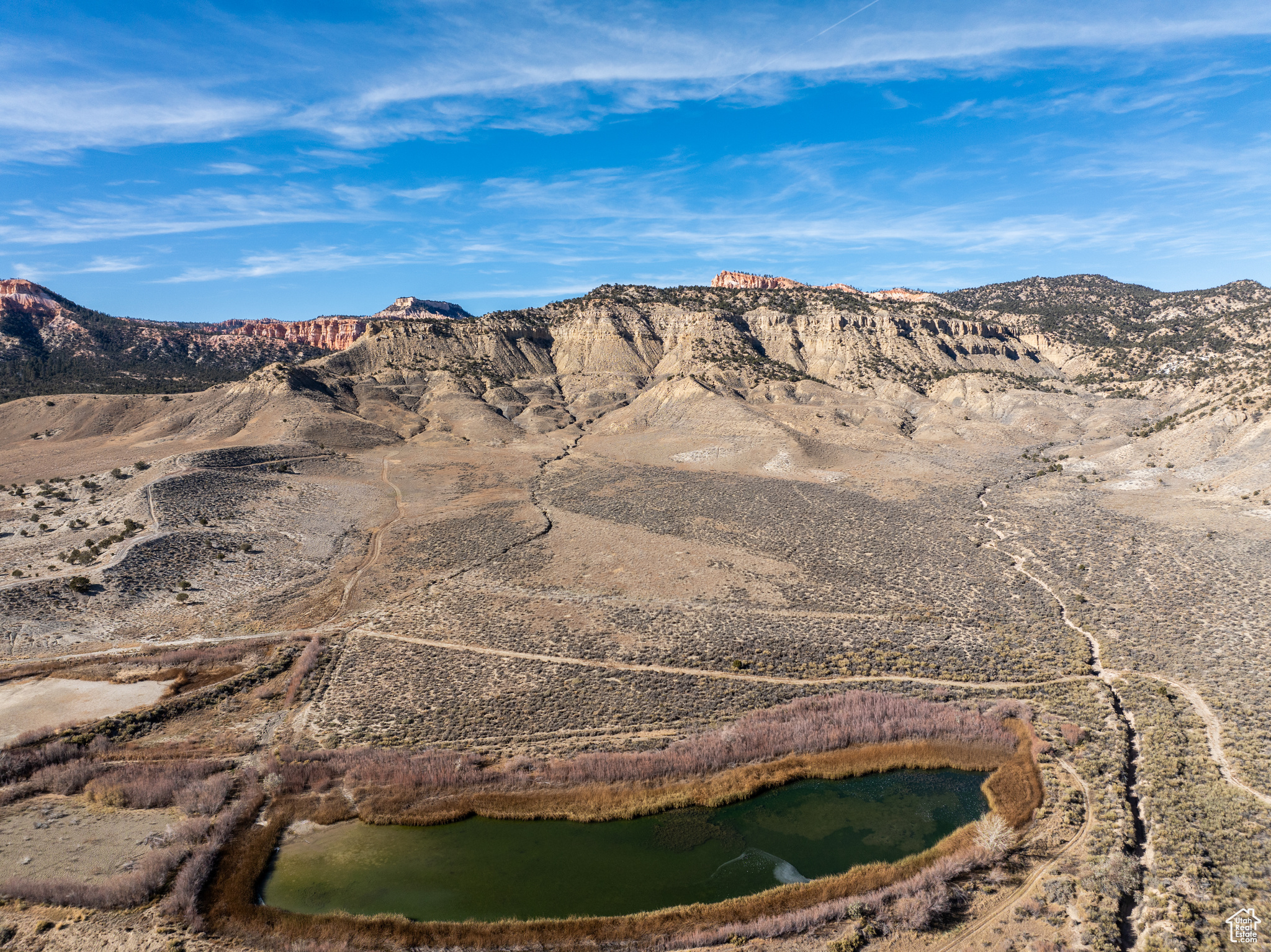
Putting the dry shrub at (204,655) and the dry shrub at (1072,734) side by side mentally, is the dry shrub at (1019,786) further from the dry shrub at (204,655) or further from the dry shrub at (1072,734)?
the dry shrub at (204,655)

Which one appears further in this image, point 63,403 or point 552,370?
point 552,370

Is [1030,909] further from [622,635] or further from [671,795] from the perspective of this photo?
[622,635]

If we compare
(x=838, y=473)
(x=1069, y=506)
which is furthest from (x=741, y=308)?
(x=1069, y=506)

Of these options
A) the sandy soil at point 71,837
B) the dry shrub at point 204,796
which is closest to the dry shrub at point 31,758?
the sandy soil at point 71,837

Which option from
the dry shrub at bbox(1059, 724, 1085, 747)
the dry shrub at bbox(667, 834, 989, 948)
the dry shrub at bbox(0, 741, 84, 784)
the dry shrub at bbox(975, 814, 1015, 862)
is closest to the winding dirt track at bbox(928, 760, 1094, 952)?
the dry shrub at bbox(667, 834, 989, 948)

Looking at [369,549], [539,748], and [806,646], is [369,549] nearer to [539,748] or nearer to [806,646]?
[539,748]

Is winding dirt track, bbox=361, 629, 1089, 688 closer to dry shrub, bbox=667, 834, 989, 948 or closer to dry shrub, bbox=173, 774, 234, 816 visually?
dry shrub, bbox=667, 834, 989, 948
